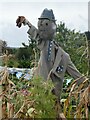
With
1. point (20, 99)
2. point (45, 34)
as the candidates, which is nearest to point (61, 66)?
point (45, 34)

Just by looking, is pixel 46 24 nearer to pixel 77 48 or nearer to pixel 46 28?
pixel 46 28

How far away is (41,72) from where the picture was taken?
2.00 m

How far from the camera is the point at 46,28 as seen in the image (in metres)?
2.08

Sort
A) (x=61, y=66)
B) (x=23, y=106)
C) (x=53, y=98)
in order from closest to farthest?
(x=53, y=98) < (x=23, y=106) < (x=61, y=66)

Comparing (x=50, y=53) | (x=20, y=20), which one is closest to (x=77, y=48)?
(x=50, y=53)

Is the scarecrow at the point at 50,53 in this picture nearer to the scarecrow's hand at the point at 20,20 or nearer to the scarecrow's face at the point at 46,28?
the scarecrow's face at the point at 46,28

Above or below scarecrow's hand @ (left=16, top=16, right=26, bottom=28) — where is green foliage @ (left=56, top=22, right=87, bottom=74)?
below

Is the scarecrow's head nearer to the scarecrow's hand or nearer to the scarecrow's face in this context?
the scarecrow's face

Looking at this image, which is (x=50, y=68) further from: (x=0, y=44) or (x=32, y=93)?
(x=32, y=93)

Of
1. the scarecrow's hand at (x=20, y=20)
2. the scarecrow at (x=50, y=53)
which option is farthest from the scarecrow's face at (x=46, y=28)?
the scarecrow's hand at (x=20, y=20)

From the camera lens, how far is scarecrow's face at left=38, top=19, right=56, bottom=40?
2.07 meters

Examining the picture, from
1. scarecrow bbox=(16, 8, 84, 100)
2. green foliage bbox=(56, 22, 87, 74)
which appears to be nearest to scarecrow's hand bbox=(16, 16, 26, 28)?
scarecrow bbox=(16, 8, 84, 100)

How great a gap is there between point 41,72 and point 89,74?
0.31 meters

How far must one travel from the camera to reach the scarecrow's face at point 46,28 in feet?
6.80
